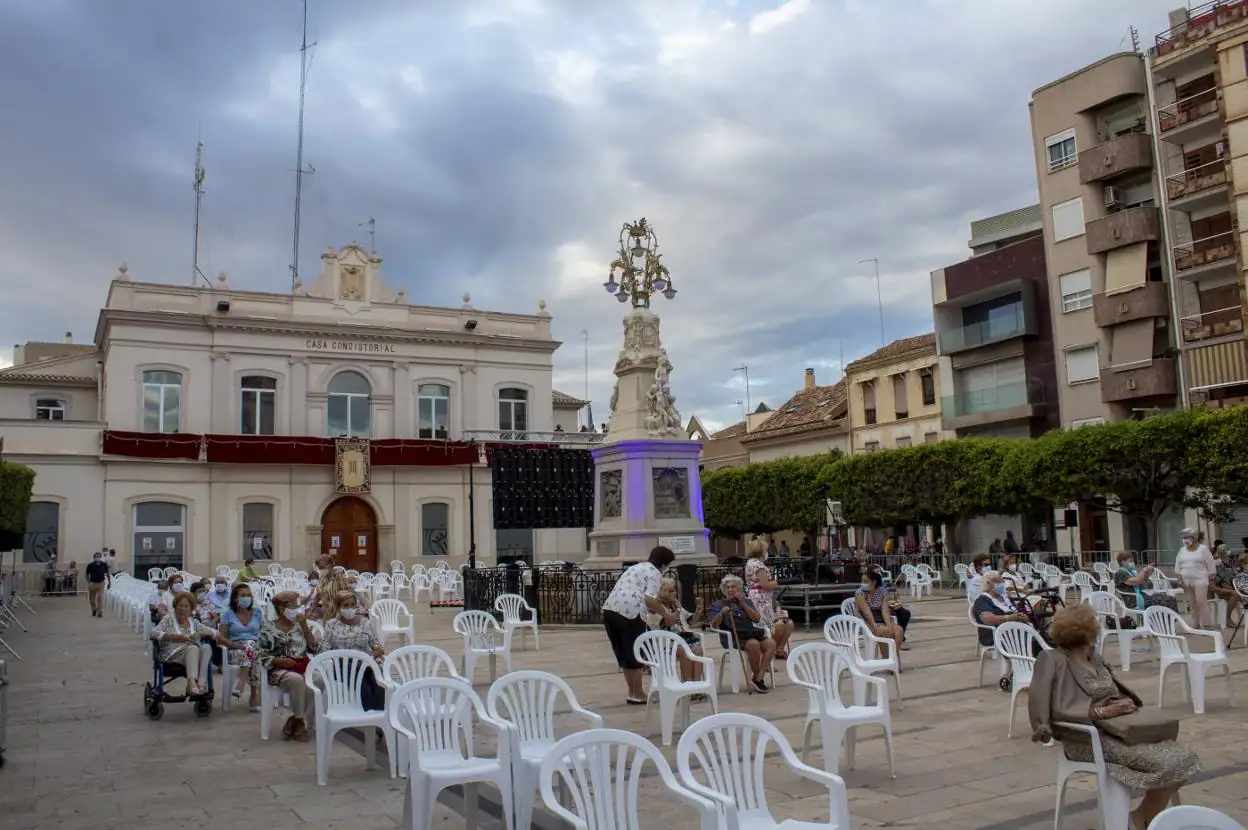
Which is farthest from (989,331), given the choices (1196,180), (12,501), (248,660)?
(248,660)

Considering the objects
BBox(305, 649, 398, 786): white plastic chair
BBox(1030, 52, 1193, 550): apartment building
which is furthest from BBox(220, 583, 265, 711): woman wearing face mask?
BBox(1030, 52, 1193, 550): apartment building

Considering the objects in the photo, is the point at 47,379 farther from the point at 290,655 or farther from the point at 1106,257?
the point at 1106,257

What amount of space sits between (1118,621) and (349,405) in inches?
1238

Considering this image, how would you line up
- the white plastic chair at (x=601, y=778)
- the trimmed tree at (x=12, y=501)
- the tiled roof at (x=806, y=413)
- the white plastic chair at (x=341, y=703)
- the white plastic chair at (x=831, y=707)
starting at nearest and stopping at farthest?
the white plastic chair at (x=601, y=778) → the white plastic chair at (x=831, y=707) → the white plastic chair at (x=341, y=703) → the trimmed tree at (x=12, y=501) → the tiled roof at (x=806, y=413)

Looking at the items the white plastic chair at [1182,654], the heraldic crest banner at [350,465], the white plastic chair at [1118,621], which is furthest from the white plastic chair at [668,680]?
the heraldic crest banner at [350,465]

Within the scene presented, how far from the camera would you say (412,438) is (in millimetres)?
38969

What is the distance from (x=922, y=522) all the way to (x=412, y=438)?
1840cm

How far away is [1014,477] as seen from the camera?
2975 cm

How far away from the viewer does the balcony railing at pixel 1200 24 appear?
3042cm

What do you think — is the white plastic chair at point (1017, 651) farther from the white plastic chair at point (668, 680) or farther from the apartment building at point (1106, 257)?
the apartment building at point (1106, 257)

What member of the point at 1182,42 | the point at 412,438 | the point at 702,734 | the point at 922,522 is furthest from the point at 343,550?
the point at 702,734

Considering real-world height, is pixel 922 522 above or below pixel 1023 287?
below

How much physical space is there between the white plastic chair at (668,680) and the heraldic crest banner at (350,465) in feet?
97.4

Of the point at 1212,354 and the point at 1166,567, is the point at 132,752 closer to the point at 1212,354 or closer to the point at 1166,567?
the point at 1166,567
